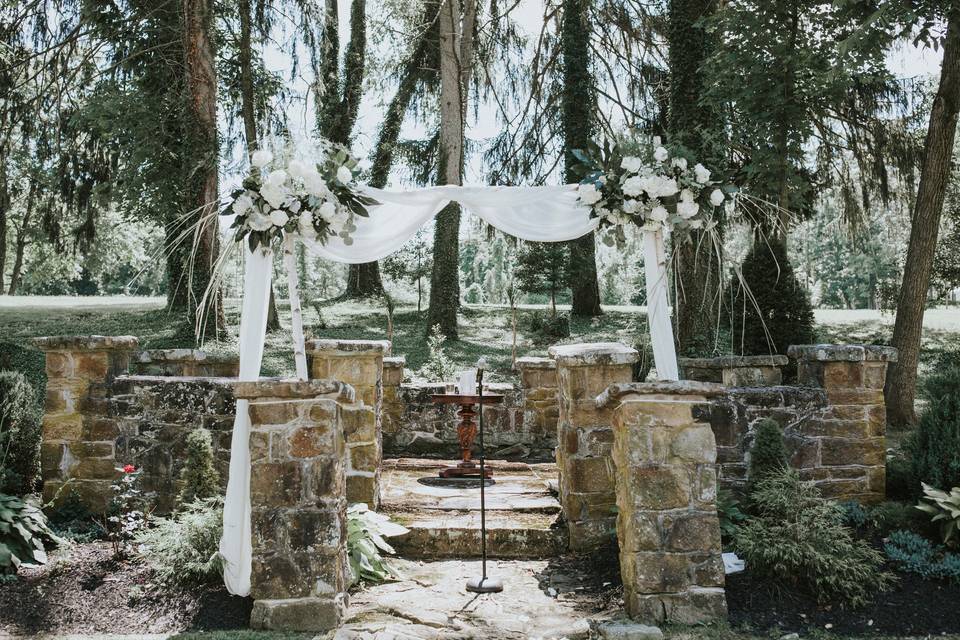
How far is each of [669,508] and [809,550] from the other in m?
0.84

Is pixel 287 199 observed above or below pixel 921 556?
above

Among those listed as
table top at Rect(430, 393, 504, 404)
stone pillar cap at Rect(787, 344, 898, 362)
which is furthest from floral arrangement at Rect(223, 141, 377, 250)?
stone pillar cap at Rect(787, 344, 898, 362)

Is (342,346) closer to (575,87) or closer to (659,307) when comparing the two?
(659,307)

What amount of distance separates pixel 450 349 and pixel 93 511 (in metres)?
7.98

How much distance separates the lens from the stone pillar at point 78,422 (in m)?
5.66

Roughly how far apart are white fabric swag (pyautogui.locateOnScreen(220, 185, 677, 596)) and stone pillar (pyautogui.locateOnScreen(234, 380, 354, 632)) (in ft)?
1.11

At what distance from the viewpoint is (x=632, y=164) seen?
15.8 ft

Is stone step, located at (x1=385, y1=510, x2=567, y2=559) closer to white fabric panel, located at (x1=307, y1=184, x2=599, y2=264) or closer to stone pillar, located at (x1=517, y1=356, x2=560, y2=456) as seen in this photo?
white fabric panel, located at (x1=307, y1=184, x2=599, y2=264)

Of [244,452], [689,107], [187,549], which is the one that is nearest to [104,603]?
[187,549]

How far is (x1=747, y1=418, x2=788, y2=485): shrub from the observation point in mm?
5266

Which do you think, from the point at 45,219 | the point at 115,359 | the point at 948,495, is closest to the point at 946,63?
the point at 948,495

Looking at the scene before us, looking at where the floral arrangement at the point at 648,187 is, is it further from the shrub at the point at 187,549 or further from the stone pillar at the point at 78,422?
the stone pillar at the point at 78,422

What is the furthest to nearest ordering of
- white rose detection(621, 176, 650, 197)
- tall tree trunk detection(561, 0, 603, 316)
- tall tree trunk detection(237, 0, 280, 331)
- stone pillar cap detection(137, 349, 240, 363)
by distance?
tall tree trunk detection(561, 0, 603, 316) → tall tree trunk detection(237, 0, 280, 331) → stone pillar cap detection(137, 349, 240, 363) → white rose detection(621, 176, 650, 197)

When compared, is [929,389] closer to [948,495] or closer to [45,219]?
[948,495]
